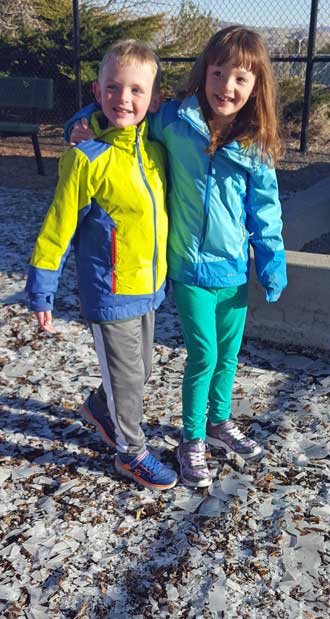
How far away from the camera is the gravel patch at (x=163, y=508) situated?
2109 millimetres

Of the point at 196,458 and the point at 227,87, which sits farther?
the point at 196,458

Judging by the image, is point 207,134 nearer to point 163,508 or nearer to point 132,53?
point 132,53

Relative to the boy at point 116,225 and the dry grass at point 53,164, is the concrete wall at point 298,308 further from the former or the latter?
the dry grass at point 53,164

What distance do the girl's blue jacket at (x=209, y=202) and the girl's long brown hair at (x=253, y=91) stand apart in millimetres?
36

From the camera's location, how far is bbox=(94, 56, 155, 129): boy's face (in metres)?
2.16

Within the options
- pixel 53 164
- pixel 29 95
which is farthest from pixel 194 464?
pixel 53 164

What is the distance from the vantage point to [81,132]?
2242 mm

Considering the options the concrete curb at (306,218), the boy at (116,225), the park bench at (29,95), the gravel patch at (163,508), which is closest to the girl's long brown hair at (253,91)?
the boy at (116,225)

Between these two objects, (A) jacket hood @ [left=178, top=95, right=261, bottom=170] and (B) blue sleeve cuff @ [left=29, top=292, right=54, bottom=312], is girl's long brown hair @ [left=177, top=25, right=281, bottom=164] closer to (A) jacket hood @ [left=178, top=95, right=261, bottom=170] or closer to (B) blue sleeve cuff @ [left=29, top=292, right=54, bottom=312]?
(A) jacket hood @ [left=178, top=95, right=261, bottom=170]

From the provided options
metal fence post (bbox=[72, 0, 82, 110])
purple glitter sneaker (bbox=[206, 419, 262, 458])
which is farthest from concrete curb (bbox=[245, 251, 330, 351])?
metal fence post (bbox=[72, 0, 82, 110])

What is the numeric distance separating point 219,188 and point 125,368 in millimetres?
711

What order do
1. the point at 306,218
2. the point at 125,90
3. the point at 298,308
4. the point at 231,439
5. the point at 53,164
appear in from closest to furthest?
the point at 125,90, the point at 231,439, the point at 298,308, the point at 306,218, the point at 53,164

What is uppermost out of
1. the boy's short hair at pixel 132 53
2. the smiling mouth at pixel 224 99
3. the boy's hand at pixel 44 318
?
the boy's short hair at pixel 132 53

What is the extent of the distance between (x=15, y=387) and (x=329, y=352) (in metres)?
1.67
